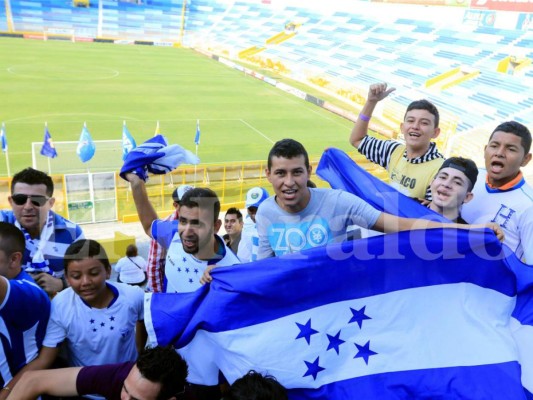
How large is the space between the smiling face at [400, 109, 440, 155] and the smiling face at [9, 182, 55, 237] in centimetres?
300

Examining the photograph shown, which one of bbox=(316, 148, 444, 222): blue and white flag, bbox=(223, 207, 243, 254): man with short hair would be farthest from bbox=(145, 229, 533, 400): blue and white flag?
bbox=(223, 207, 243, 254): man with short hair

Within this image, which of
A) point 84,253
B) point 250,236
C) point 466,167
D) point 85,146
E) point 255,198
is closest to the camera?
point 84,253

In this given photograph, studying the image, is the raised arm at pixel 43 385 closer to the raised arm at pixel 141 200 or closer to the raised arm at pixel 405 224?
the raised arm at pixel 141 200

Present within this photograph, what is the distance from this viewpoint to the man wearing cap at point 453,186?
3.38m

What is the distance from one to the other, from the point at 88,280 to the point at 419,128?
2815 millimetres

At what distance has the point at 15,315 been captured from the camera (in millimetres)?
2547

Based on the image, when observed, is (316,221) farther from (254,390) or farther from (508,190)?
(508,190)

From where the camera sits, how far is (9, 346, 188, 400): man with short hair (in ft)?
7.68

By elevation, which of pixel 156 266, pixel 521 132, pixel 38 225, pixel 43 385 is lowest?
pixel 156 266

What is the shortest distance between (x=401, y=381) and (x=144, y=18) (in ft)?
197

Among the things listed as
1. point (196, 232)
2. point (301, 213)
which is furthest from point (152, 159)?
point (301, 213)

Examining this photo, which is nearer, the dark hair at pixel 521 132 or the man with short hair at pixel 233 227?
the dark hair at pixel 521 132

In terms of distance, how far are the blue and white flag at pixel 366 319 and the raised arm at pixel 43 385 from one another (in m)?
0.50

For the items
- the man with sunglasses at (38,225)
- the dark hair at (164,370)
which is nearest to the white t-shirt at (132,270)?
the man with sunglasses at (38,225)
